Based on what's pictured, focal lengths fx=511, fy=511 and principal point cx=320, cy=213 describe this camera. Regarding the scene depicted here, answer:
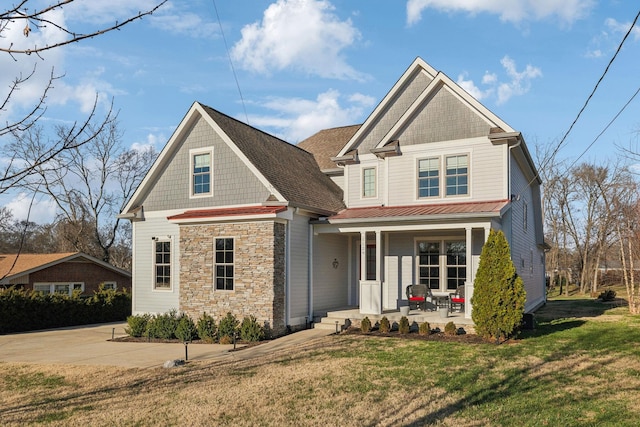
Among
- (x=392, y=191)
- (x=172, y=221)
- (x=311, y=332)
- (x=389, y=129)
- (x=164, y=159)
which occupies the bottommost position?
(x=311, y=332)

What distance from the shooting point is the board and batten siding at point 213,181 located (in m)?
15.9

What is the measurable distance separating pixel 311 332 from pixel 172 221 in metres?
5.56

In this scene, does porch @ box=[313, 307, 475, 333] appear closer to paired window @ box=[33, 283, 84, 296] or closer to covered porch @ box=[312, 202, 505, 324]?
covered porch @ box=[312, 202, 505, 324]

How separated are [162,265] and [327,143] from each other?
9489mm

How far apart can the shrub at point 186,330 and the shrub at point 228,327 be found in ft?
3.27

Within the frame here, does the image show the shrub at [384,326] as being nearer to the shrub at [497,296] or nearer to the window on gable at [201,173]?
the shrub at [497,296]

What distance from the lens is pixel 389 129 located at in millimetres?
17875

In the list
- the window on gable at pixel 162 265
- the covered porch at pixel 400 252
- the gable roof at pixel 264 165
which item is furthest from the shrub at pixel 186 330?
the gable roof at pixel 264 165

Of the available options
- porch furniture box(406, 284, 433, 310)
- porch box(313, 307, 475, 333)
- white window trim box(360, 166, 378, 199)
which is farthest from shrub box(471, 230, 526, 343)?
white window trim box(360, 166, 378, 199)

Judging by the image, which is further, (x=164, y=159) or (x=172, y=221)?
(x=164, y=159)

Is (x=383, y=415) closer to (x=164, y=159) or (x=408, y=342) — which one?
(x=408, y=342)

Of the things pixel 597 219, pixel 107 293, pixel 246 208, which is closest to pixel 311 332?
pixel 246 208

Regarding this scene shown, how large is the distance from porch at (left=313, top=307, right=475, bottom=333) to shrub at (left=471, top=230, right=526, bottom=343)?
42.7 inches

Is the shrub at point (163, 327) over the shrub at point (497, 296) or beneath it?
beneath
